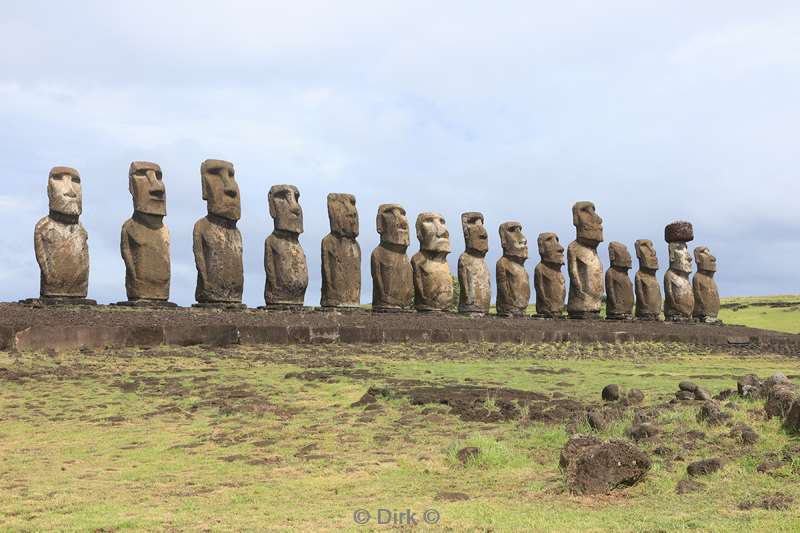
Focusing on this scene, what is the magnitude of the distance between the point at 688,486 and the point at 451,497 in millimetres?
1502

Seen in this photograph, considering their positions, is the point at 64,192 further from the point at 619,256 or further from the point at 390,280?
the point at 619,256

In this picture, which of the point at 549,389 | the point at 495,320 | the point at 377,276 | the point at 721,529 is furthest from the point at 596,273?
the point at 721,529

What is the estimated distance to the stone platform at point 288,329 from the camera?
13.6m

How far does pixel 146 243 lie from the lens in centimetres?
1777

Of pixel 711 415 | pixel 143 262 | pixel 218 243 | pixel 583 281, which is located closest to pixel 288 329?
pixel 218 243

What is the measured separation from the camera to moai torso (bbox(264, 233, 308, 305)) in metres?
19.9

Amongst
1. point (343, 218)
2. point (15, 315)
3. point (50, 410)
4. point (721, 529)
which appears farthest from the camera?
point (343, 218)

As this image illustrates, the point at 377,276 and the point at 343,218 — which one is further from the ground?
the point at 343,218

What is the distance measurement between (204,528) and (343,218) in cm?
1636

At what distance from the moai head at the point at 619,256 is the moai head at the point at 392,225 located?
8.37m

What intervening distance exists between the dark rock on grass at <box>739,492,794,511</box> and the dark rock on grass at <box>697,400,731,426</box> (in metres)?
1.86

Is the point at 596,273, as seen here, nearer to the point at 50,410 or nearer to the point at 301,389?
the point at 301,389

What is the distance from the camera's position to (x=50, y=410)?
29.8 feet

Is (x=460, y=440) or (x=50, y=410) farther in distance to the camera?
(x=50, y=410)
